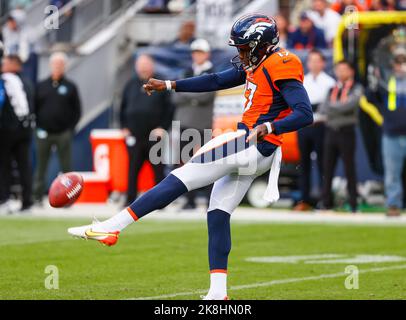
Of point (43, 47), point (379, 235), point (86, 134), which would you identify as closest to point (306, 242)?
point (379, 235)

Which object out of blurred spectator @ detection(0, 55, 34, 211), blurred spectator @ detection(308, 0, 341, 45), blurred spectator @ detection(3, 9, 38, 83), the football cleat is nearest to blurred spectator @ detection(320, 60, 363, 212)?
blurred spectator @ detection(308, 0, 341, 45)

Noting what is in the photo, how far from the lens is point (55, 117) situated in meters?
15.7

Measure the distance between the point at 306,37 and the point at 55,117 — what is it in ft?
14.0

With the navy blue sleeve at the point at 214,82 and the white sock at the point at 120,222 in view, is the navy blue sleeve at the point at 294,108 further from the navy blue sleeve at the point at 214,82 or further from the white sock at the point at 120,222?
the white sock at the point at 120,222

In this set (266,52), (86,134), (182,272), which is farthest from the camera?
(86,134)

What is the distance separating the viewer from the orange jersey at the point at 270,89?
728cm

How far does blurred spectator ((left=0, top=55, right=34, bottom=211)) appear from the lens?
14.9 meters

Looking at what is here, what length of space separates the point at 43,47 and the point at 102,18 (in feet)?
4.83

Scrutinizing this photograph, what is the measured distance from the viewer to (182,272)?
9125 millimetres

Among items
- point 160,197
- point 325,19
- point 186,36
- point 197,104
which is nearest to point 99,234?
point 160,197

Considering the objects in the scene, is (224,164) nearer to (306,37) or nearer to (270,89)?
(270,89)

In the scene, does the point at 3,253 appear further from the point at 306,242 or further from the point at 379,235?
the point at 379,235

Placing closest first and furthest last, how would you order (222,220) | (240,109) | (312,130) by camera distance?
(222,220)
(312,130)
(240,109)

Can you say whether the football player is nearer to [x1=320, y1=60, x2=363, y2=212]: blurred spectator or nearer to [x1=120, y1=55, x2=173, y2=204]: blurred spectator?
[x1=320, y1=60, x2=363, y2=212]: blurred spectator
